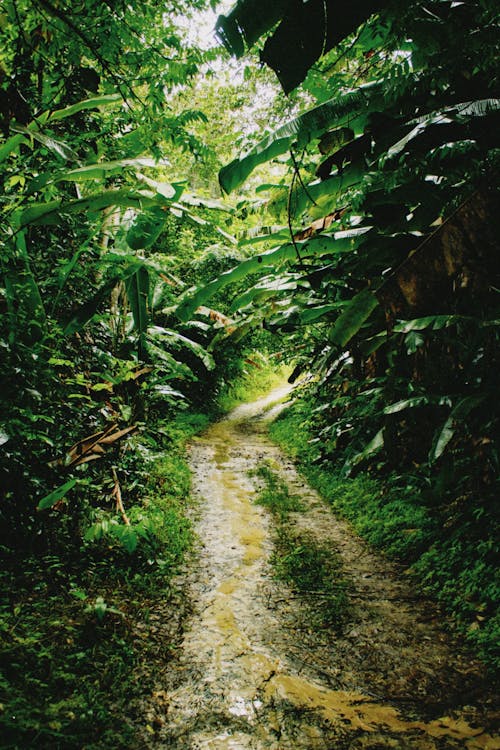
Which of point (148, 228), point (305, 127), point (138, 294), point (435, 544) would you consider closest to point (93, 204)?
point (148, 228)

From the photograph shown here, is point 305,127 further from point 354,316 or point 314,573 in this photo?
point 314,573

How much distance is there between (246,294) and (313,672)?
2.64 meters

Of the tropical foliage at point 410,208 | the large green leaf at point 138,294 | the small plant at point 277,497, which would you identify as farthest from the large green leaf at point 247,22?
the small plant at point 277,497

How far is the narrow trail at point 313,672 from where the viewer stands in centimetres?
→ 186

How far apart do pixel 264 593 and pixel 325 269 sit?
2.53 m

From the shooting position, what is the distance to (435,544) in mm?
3236

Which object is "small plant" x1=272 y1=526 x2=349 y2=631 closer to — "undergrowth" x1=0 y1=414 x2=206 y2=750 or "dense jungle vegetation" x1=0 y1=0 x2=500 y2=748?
"dense jungle vegetation" x1=0 y1=0 x2=500 y2=748

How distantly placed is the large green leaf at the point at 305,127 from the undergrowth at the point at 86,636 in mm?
2355

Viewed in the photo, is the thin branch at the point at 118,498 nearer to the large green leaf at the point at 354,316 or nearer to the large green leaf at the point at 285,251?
the large green leaf at the point at 285,251

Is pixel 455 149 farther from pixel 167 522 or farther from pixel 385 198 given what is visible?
pixel 167 522

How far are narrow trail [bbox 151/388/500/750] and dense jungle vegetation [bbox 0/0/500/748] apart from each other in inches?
9.2

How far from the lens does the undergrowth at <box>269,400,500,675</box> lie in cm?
253

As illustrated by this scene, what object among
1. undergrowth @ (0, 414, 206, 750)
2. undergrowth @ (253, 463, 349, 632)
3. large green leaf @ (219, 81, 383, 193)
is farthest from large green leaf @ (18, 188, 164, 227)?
undergrowth @ (253, 463, 349, 632)

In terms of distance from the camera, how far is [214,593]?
307 centimetres
